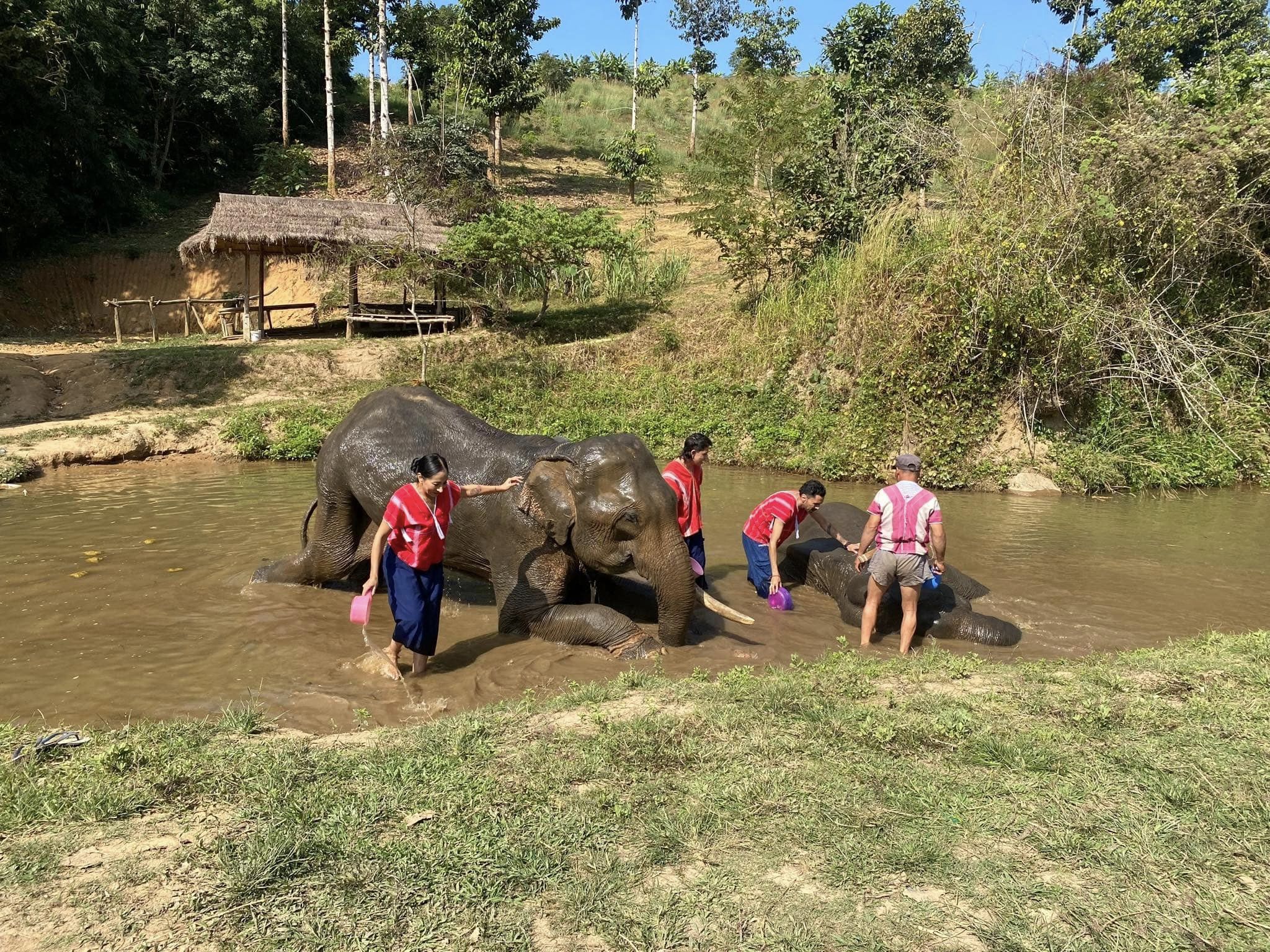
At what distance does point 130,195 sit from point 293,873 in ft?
111

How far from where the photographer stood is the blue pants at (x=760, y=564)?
780 centimetres

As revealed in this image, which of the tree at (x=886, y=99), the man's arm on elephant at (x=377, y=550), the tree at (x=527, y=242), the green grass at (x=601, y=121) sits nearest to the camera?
the man's arm on elephant at (x=377, y=550)

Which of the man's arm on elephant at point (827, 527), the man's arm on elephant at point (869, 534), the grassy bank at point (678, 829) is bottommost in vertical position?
the grassy bank at point (678, 829)

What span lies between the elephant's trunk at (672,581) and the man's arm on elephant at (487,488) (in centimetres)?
113

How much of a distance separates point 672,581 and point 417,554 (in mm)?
1748

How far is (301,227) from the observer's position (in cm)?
2009

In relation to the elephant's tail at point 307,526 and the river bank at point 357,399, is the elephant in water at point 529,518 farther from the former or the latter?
the river bank at point 357,399

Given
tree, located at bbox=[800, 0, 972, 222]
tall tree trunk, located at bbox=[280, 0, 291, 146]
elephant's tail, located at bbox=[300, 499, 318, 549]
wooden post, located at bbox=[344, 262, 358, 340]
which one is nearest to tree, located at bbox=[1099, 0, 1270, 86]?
tree, located at bbox=[800, 0, 972, 222]

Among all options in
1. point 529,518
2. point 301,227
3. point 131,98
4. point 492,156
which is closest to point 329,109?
point 131,98

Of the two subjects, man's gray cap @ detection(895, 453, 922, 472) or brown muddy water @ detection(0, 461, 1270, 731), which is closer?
brown muddy water @ detection(0, 461, 1270, 731)

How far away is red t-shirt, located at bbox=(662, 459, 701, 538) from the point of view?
6867 mm

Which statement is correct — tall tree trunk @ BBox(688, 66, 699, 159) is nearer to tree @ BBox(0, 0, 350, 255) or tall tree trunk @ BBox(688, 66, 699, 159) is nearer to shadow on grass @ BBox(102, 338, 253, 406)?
tree @ BBox(0, 0, 350, 255)

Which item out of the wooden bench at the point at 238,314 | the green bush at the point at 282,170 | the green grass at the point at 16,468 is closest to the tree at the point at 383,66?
the green bush at the point at 282,170

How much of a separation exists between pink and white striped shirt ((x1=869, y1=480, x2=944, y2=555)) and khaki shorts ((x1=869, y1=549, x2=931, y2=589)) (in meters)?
0.04
